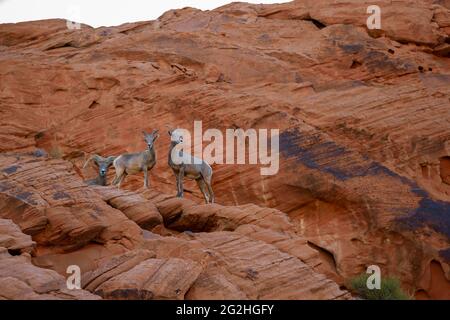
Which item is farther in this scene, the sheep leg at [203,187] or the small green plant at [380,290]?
the sheep leg at [203,187]

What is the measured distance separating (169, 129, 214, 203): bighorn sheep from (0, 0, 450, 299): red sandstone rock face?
4.38 ft

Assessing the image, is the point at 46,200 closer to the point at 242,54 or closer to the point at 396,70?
the point at 242,54

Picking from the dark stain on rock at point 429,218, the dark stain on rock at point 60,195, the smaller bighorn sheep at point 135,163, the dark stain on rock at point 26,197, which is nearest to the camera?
the dark stain on rock at point 26,197

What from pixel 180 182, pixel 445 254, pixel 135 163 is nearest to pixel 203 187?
pixel 180 182

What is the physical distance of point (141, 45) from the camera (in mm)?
25766

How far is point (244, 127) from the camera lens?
22031 millimetres

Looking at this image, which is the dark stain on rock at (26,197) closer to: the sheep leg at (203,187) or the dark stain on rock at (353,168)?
the sheep leg at (203,187)

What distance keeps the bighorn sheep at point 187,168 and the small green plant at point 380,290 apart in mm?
4436

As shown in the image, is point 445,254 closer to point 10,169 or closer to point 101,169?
point 101,169

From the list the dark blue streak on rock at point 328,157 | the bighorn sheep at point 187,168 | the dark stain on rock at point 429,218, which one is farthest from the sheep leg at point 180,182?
the dark stain on rock at point 429,218

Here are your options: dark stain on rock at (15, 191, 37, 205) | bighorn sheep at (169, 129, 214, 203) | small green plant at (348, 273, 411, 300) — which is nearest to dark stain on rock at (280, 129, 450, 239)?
bighorn sheep at (169, 129, 214, 203)

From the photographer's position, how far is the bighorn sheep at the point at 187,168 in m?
19.1

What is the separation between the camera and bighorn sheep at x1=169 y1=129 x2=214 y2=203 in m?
19.1
